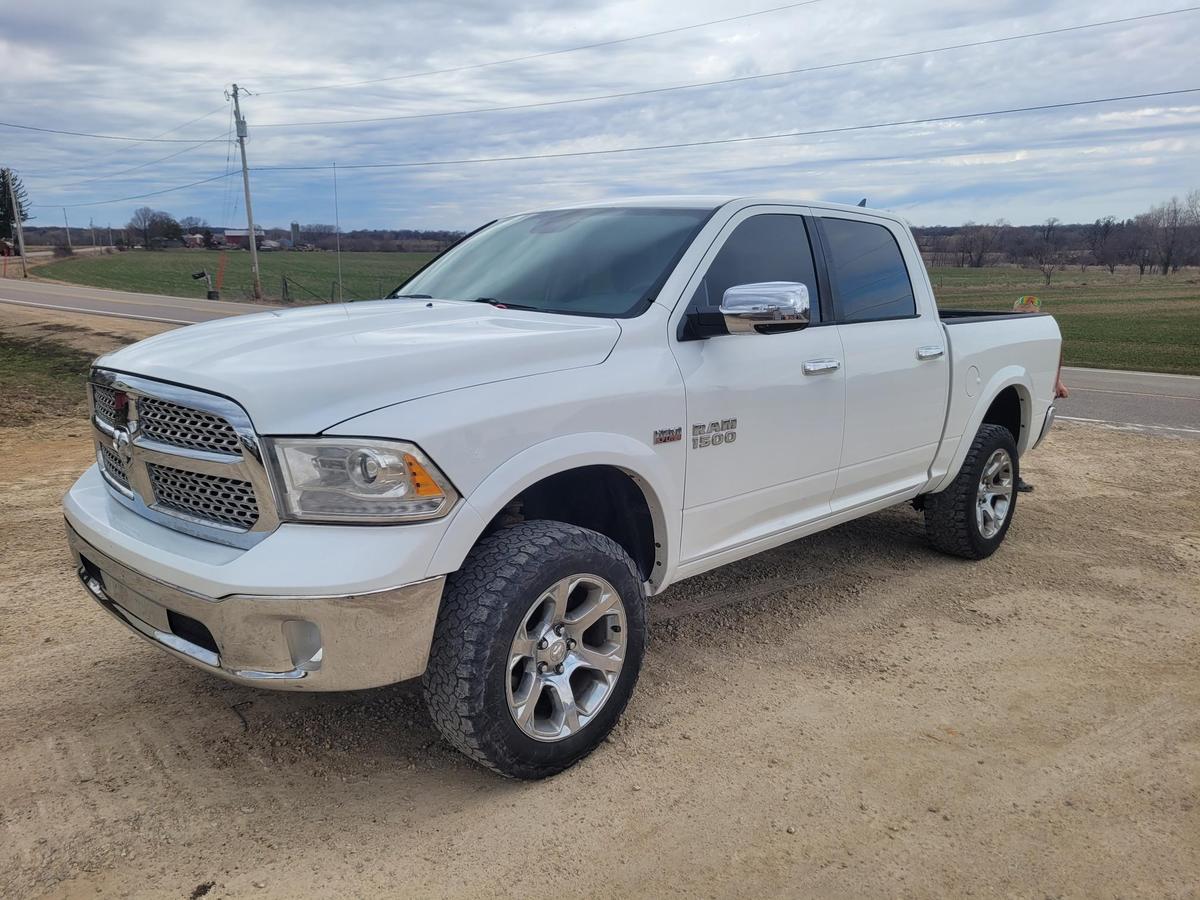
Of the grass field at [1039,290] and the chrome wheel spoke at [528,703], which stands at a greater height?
the chrome wheel spoke at [528,703]

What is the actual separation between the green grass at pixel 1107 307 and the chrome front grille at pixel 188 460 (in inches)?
310

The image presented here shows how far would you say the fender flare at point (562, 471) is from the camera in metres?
2.70

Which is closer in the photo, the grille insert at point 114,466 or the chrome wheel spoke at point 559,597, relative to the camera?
the chrome wheel spoke at point 559,597

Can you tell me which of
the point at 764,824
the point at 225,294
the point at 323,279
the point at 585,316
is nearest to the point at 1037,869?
the point at 764,824

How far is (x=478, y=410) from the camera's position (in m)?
2.76

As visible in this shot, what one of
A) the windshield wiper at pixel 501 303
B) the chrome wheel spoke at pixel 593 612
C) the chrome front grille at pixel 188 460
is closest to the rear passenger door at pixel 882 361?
the windshield wiper at pixel 501 303

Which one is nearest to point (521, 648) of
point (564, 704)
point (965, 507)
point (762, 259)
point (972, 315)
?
point (564, 704)

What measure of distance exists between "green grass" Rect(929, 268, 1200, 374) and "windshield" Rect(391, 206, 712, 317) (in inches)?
236

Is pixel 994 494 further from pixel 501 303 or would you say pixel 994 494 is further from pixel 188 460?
pixel 188 460

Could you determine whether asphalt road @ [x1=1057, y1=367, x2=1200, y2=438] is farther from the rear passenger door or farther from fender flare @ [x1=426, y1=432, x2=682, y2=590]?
fender flare @ [x1=426, y1=432, x2=682, y2=590]

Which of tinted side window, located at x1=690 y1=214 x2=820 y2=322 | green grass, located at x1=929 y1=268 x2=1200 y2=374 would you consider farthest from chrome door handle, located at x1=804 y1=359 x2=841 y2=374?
green grass, located at x1=929 y1=268 x2=1200 y2=374

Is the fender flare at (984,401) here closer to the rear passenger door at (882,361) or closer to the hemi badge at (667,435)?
the rear passenger door at (882,361)

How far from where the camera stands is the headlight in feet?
8.39

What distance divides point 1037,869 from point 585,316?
2303 mm
